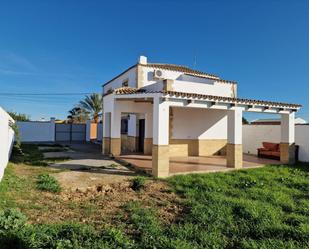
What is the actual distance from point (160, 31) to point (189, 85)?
6.26 m

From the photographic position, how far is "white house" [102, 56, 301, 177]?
11.4 metres

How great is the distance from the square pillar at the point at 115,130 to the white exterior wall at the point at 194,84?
2.89m

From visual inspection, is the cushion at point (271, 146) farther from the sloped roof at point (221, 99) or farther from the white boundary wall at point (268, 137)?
the sloped roof at point (221, 99)

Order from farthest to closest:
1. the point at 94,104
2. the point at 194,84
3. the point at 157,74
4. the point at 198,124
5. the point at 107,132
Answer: the point at 94,104
the point at 157,74
the point at 198,124
the point at 107,132
the point at 194,84

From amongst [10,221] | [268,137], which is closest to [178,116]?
[268,137]

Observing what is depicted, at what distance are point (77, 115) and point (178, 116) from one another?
3234 cm

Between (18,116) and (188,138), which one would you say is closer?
(188,138)

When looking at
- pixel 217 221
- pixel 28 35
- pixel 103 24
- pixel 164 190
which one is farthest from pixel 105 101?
pixel 217 221

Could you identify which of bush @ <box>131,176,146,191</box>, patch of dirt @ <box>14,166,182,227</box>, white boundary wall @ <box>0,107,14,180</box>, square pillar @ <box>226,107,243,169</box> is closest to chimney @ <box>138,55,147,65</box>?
square pillar @ <box>226,107,243,169</box>

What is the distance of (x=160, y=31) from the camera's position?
20.3m

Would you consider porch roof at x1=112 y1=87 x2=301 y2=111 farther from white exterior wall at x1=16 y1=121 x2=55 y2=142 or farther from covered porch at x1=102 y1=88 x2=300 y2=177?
white exterior wall at x1=16 y1=121 x2=55 y2=142

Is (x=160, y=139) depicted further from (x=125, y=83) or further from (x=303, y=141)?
(x=125, y=83)

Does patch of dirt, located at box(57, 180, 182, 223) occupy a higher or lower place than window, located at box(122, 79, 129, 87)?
lower

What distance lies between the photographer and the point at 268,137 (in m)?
19.4
